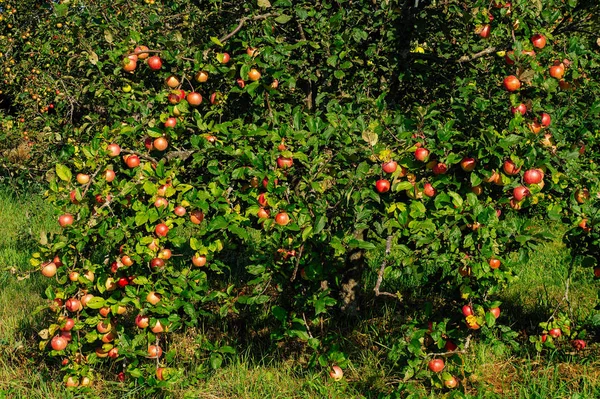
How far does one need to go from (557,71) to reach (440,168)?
2.02 feet

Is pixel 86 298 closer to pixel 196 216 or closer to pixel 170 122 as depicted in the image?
pixel 196 216

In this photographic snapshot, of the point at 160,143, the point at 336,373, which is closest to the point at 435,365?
the point at 336,373

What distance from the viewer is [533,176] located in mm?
2508

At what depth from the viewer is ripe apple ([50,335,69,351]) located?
296 centimetres

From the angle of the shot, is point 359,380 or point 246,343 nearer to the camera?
point 359,380

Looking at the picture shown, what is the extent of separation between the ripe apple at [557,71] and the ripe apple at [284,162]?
3.69ft

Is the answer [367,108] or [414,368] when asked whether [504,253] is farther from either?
[367,108]

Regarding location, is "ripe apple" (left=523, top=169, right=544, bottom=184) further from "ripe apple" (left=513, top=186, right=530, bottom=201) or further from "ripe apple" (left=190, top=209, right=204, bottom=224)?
"ripe apple" (left=190, top=209, right=204, bottom=224)

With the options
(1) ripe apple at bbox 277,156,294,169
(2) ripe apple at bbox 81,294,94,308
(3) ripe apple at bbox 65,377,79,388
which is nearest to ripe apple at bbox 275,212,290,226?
(1) ripe apple at bbox 277,156,294,169

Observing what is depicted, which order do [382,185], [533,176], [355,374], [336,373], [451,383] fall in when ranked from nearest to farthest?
1. [533,176]
2. [382,185]
3. [451,383]
4. [336,373]
5. [355,374]

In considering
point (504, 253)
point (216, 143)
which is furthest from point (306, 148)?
point (504, 253)

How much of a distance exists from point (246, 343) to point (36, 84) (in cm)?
427

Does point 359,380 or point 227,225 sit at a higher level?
point 227,225

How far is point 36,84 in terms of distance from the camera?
661cm
